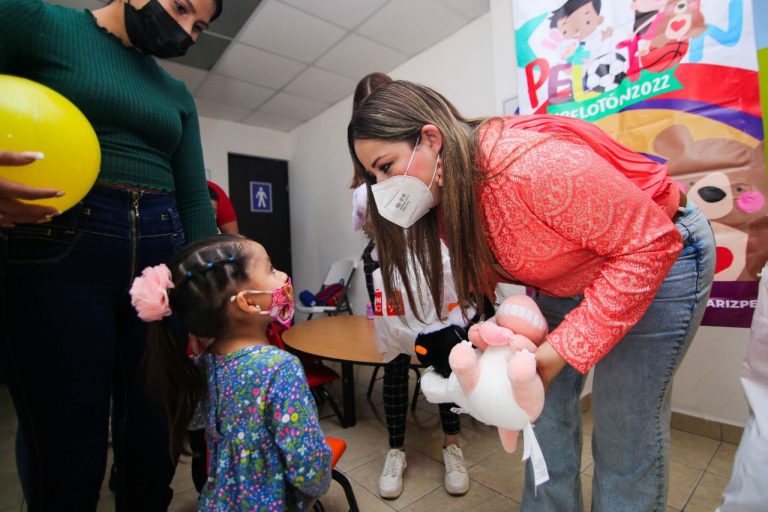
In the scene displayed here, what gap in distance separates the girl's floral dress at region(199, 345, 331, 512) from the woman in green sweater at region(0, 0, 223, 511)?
24 cm

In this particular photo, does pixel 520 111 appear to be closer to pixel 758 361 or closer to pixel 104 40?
pixel 758 361

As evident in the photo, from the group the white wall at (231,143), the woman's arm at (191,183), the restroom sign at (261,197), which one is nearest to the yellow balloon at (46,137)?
Result: the woman's arm at (191,183)

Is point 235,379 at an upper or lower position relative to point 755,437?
upper

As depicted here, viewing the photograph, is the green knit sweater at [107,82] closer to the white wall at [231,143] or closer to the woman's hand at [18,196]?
the woman's hand at [18,196]

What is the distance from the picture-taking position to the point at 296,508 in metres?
0.91

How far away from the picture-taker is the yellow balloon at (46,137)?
0.68m

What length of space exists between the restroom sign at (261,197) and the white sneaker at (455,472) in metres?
3.93

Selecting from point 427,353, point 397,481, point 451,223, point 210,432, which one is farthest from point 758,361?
point 210,432

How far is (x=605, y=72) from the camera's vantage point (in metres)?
1.87

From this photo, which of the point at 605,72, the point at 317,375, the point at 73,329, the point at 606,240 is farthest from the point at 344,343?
the point at 605,72

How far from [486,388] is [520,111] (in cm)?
204

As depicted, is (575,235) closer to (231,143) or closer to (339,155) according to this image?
(339,155)

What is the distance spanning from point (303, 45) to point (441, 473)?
120 inches

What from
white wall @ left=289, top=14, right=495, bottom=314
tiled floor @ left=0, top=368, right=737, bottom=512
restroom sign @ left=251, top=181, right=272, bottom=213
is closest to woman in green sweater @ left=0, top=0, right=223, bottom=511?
tiled floor @ left=0, top=368, right=737, bottom=512
